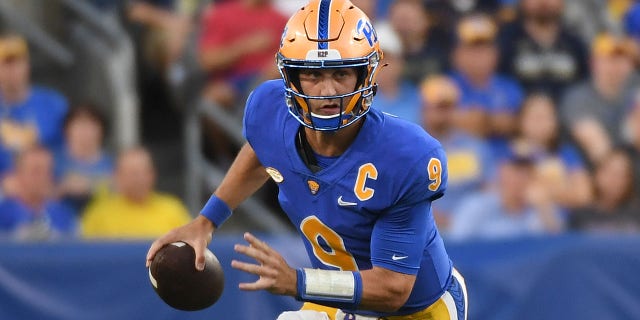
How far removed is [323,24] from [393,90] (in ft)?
12.5

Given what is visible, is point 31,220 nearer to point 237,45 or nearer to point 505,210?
point 237,45

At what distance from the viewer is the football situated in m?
4.30

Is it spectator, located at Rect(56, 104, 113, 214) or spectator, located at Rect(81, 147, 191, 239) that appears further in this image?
spectator, located at Rect(56, 104, 113, 214)

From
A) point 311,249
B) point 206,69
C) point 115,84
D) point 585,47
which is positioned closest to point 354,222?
point 311,249

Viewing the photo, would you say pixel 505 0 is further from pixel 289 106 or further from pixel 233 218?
pixel 289 106

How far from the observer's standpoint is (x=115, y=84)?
8250 millimetres

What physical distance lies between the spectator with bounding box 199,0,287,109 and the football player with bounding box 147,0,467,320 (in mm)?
3411

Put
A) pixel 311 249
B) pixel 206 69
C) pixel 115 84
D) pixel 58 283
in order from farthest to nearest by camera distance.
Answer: pixel 115 84 < pixel 206 69 < pixel 58 283 < pixel 311 249

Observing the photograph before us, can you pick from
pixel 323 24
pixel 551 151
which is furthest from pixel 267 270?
pixel 551 151

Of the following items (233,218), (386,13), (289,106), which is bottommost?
(233,218)

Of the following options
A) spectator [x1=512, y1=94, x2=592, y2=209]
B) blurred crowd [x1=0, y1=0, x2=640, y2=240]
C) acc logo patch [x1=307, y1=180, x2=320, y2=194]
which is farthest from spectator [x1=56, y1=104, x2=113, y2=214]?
acc logo patch [x1=307, y1=180, x2=320, y2=194]

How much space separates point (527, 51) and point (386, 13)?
1.16m

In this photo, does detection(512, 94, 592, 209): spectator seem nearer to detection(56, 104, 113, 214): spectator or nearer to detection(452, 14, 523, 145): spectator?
detection(452, 14, 523, 145): spectator

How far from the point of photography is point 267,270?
3.75 metres
